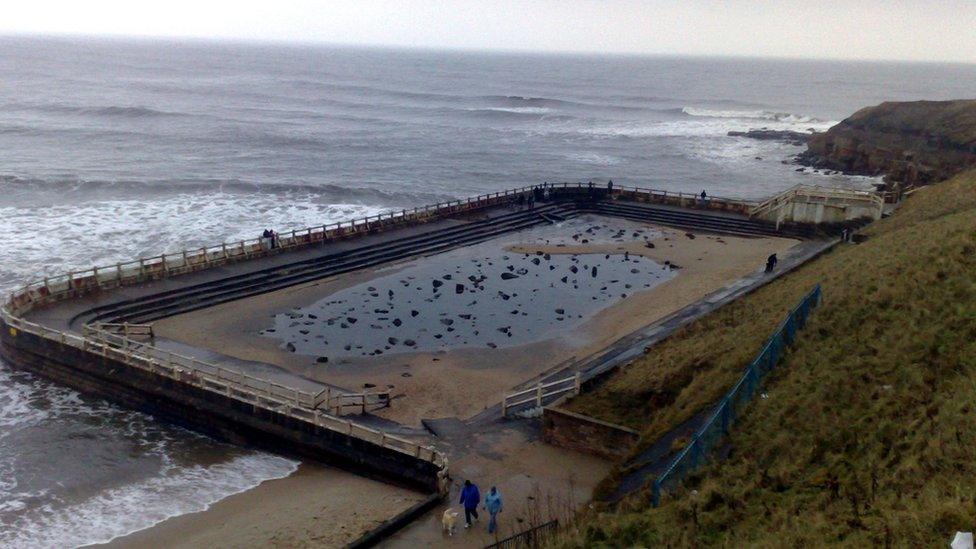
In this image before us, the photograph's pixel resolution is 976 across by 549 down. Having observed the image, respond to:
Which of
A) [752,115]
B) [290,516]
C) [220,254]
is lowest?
[290,516]

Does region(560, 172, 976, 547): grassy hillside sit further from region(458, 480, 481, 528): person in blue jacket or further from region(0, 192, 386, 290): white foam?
region(0, 192, 386, 290): white foam

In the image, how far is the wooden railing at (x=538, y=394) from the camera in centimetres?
1920

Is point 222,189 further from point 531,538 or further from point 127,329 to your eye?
point 531,538

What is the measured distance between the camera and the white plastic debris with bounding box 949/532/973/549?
7.80 meters

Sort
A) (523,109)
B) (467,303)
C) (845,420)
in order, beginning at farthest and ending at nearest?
(523,109)
(467,303)
(845,420)

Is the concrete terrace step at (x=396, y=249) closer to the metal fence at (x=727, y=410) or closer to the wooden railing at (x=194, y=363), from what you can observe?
the wooden railing at (x=194, y=363)

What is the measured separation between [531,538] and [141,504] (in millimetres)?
8535

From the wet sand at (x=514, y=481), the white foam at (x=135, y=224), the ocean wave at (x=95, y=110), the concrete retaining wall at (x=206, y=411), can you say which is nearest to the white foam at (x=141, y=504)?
the concrete retaining wall at (x=206, y=411)

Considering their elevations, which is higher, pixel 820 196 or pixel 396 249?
pixel 820 196

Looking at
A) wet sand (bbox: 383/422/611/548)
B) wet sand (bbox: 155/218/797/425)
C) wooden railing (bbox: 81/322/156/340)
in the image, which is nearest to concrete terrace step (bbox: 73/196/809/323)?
wet sand (bbox: 155/218/797/425)

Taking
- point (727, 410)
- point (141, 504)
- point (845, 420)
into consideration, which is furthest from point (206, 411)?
point (845, 420)

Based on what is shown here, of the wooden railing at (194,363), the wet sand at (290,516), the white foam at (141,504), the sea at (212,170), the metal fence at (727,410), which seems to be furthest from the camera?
the wooden railing at (194,363)

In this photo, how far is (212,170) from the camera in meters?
62.3

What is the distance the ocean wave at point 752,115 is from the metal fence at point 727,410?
368 feet
